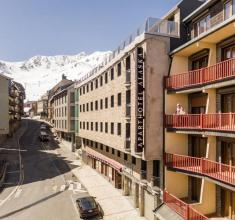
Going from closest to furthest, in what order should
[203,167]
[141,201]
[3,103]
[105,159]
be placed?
[203,167]
[141,201]
[105,159]
[3,103]

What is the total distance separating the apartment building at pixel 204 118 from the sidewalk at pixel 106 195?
272 inches

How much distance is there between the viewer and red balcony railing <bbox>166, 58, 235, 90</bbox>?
737 inches

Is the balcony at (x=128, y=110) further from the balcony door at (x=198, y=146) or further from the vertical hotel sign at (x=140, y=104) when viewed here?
the balcony door at (x=198, y=146)

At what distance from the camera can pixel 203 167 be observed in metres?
20.8

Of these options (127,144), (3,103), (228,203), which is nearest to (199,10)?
(127,144)

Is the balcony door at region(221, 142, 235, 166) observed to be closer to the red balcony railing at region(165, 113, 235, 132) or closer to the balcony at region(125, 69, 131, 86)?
the red balcony railing at region(165, 113, 235, 132)

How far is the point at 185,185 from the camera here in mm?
25391

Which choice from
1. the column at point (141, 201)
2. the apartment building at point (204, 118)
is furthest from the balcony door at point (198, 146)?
the column at point (141, 201)

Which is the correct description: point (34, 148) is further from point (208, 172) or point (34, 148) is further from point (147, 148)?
point (208, 172)

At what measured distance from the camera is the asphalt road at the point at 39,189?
103ft

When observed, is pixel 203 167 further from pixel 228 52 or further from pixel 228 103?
pixel 228 52

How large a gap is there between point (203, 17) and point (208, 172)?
12.1 meters

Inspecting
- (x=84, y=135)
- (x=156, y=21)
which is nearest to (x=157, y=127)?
(x=156, y=21)

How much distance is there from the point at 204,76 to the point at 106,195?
2053cm
